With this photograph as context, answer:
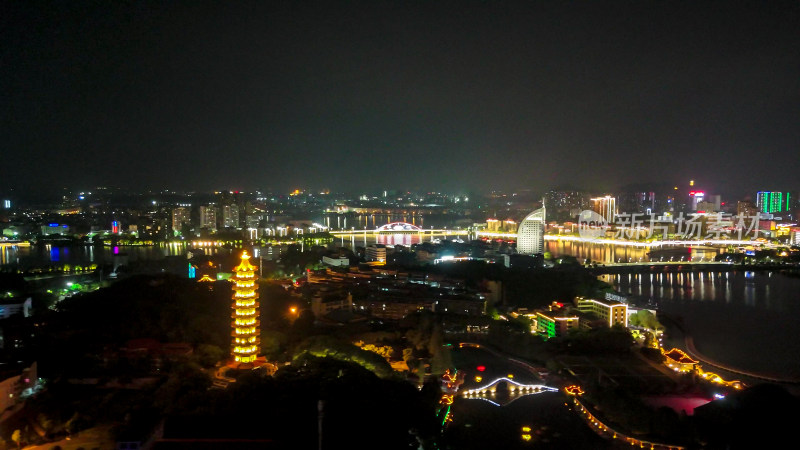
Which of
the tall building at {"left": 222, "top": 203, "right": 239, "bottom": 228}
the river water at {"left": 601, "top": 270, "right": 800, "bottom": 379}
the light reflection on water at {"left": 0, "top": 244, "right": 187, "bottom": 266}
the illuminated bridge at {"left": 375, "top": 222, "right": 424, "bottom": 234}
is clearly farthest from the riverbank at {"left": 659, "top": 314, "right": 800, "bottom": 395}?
the tall building at {"left": 222, "top": 203, "right": 239, "bottom": 228}

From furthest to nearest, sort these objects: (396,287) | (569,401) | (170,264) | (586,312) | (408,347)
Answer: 1. (170,264)
2. (396,287)
3. (586,312)
4. (408,347)
5. (569,401)

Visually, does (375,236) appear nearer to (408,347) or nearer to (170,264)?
(170,264)

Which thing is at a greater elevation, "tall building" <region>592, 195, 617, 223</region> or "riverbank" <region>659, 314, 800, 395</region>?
"tall building" <region>592, 195, 617, 223</region>

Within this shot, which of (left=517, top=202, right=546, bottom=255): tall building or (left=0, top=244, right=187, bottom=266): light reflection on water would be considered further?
(left=517, top=202, right=546, bottom=255): tall building

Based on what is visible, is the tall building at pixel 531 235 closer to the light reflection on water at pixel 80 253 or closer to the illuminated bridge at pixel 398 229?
the illuminated bridge at pixel 398 229

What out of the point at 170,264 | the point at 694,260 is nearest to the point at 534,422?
the point at 170,264

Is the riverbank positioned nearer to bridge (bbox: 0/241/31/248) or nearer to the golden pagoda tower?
the golden pagoda tower

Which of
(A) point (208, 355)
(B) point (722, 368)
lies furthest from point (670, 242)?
(A) point (208, 355)
